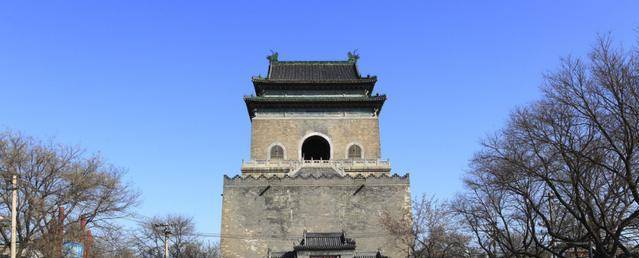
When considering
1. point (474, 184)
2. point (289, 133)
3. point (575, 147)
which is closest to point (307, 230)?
point (289, 133)

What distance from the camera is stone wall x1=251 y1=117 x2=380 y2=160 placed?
137 ft

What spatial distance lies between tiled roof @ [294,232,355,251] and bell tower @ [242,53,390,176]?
323 inches

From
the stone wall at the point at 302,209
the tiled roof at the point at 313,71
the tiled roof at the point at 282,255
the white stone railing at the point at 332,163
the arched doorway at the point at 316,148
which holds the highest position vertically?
the tiled roof at the point at 313,71

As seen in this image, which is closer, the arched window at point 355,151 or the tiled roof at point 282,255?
the tiled roof at point 282,255

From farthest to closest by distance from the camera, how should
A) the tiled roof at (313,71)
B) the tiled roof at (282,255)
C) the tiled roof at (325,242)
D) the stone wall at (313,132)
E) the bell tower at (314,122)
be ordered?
the tiled roof at (313,71) → the stone wall at (313,132) → the bell tower at (314,122) → the tiled roof at (282,255) → the tiled roof at (325,242)

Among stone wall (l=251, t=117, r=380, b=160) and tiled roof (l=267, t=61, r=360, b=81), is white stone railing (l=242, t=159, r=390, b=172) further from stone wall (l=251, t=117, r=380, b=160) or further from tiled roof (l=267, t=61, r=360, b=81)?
tiled roof (l=267, t=61, r=360, b=81)

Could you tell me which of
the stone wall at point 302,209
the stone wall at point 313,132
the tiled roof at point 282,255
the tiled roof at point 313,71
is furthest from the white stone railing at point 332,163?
the tiled roof at point 282,255

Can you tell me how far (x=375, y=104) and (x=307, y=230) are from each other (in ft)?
35.9

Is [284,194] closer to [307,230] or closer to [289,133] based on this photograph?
[307,230]

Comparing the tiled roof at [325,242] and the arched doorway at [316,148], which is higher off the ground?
the arched doorway at [316,148]

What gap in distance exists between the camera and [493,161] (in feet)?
64.1

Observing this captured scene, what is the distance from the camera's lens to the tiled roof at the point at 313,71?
44.4 m

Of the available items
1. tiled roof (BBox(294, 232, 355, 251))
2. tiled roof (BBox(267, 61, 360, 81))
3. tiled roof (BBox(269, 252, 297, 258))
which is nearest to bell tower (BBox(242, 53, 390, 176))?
tiled roof (BBox(267, 61, 360, 81))

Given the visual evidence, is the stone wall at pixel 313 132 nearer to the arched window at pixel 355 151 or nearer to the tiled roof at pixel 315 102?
the arched window at pixel 355 151
